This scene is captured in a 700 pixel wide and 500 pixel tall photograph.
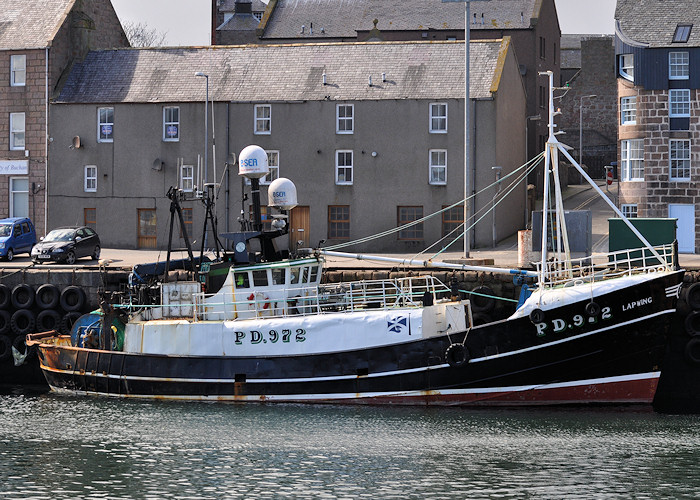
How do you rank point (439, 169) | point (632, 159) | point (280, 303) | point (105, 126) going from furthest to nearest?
point (105, 126), point (439, 169), point (632, 159), point (280, 303)

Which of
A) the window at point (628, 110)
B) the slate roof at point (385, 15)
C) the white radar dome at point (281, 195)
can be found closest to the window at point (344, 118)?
the window at point (628, 110)

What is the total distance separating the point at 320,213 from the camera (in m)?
43.1

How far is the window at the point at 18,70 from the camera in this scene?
4575cm

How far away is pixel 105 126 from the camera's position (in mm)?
44688

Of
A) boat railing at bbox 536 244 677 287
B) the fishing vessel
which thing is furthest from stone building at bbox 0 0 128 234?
boat railing at bbox 536 244 677 287

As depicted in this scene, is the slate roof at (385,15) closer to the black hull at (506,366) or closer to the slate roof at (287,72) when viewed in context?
the slate roof at (287,72)

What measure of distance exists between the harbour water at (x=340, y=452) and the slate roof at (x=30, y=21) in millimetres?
24047

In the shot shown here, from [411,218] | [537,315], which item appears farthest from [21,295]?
[411,218]

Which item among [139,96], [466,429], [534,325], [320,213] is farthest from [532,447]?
[139,96]

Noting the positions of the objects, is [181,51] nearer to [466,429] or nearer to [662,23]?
[662,23]

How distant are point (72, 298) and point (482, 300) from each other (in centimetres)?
1119

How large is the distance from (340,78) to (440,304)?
20.4m

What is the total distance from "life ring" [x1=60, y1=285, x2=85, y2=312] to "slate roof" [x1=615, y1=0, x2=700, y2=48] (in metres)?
22.9

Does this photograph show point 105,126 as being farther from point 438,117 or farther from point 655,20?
→ point 655,20
